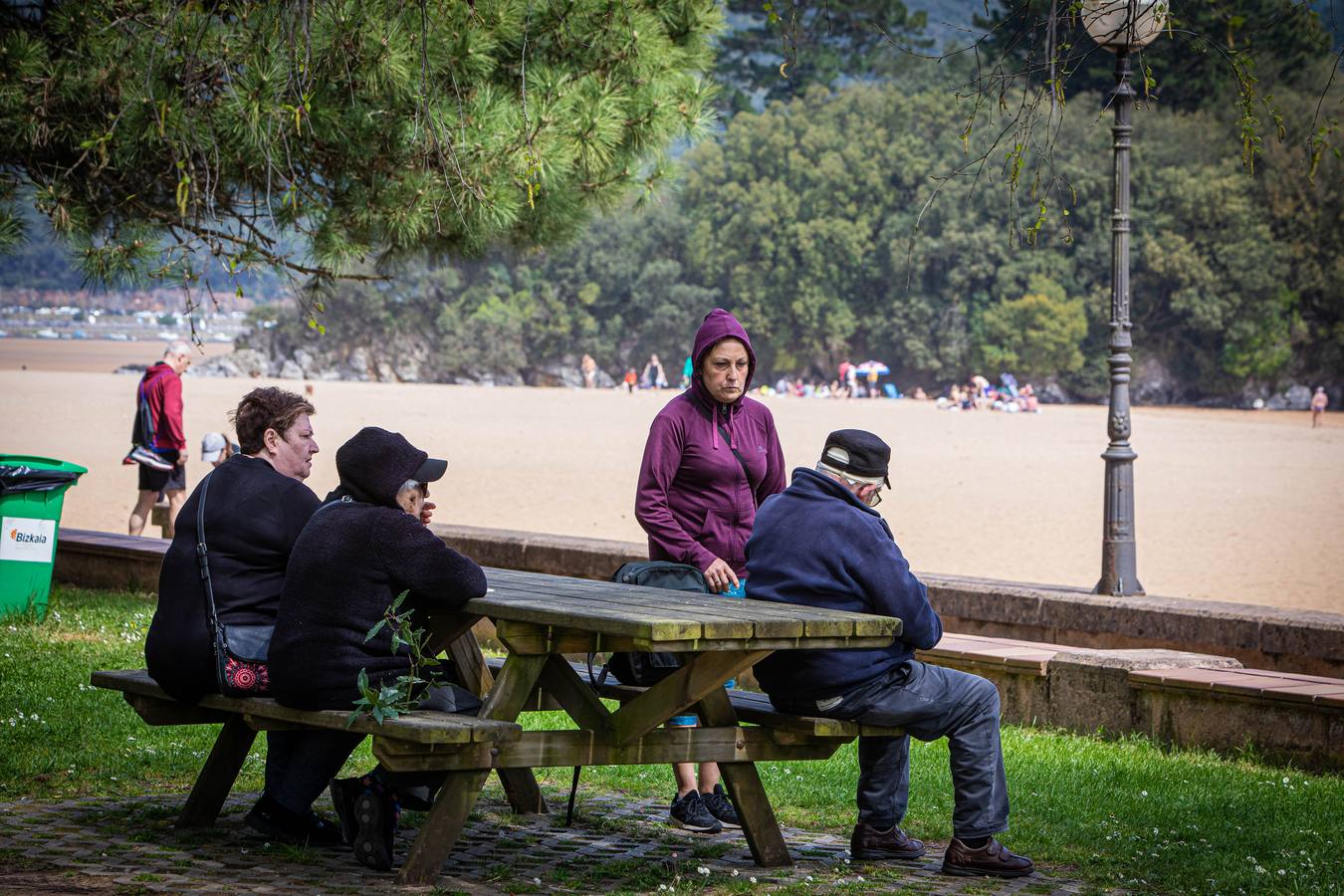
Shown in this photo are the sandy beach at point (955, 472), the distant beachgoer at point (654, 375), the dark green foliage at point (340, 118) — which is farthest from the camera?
the distant beachgoer at point (654, 375)

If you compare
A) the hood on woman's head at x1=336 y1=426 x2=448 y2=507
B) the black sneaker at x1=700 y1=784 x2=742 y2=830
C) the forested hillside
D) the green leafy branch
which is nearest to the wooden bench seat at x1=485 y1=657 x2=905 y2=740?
the black sneaker at x1=700 y1=784 x2=742 y2=830

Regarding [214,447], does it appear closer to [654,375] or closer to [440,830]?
[440,830]

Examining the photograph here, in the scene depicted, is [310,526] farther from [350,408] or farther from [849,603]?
[350,408]

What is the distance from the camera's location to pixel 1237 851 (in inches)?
196

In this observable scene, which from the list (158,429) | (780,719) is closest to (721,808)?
(780,719)

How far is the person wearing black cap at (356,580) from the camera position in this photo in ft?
14.4

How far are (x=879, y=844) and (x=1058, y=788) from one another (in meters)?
1.35

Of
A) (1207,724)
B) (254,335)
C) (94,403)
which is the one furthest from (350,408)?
(1207,724)

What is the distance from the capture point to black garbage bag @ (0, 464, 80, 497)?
9.05m

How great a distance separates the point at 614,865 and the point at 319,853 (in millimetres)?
869

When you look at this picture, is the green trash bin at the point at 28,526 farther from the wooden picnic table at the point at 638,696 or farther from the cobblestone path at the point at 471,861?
the wooden picnic table at the point at 638,696

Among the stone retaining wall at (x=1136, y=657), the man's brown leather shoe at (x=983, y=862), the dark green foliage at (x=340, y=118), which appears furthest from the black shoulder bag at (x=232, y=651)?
the stone retaining wall at (x=1136, y=657)

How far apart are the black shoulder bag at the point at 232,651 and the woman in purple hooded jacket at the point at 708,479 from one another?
1.31 metres

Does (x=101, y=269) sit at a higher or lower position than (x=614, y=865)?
higher
